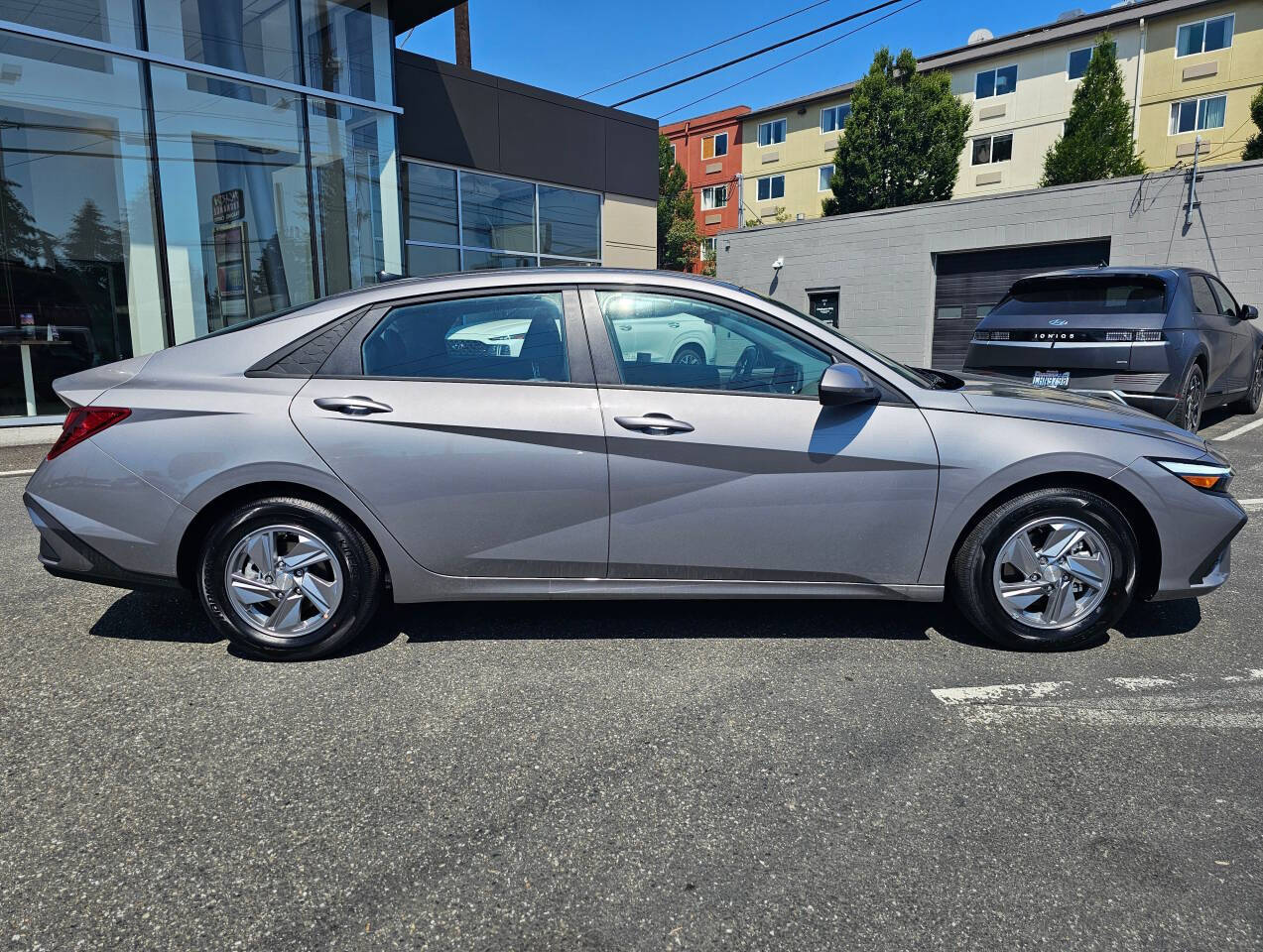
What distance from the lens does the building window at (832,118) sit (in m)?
44.0

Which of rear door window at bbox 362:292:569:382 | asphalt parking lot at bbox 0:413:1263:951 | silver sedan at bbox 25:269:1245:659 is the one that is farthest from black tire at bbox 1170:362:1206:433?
rear door window at bbox 362:292:569:382

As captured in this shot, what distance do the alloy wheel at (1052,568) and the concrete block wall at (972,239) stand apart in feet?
48.9

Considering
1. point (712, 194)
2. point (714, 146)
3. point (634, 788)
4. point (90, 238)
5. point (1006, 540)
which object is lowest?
point (634, 788)

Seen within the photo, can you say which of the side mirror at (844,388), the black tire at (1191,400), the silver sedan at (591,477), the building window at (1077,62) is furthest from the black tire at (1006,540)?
the building window at (1077,62)

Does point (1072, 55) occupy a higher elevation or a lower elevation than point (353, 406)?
higher

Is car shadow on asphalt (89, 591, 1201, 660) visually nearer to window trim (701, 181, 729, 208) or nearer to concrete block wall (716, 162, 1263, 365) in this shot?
concrete block wall (716, 162, 1263, 365)

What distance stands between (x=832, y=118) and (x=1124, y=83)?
45.9 feet

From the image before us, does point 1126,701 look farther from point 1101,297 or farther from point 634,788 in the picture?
point 1101,297

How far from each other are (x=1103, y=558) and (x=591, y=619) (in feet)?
7.11

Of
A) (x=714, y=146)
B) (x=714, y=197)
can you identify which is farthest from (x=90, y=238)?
(x=714, y=146)

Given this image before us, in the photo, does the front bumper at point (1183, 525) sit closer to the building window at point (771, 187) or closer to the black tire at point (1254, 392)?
the black tire at point (1254, 392)

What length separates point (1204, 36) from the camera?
3353cm

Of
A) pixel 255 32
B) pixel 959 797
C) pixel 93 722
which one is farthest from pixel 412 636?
pixel 255 32

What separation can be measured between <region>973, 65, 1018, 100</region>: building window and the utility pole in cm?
3013
